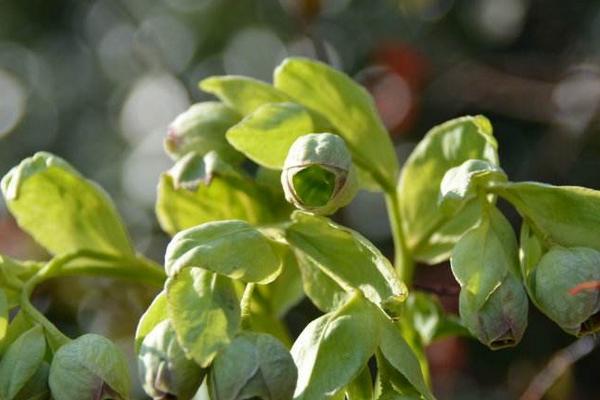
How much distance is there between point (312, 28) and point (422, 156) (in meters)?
1.05

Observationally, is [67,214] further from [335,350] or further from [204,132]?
[335,350]

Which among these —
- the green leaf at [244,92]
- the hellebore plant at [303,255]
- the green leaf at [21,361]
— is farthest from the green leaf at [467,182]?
the green leaf at [21,361]

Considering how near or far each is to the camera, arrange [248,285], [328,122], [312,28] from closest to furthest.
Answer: [248,285], [328,122], [312,28]

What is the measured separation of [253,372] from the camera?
3.14 feet

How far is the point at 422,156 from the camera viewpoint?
133cm

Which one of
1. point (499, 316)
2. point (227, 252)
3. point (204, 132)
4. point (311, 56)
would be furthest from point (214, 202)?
point (311, 56)

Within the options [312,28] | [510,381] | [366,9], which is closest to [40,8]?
[366,9]

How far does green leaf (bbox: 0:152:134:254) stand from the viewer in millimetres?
1301

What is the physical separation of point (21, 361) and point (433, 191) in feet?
1.62

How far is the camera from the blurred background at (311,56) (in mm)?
2461

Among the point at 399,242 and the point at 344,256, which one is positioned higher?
the point at 344,256

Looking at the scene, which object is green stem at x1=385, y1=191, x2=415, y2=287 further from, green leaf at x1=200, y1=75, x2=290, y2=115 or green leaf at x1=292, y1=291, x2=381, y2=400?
green leaf at x1=292, y1=291, x2=381, y2=400

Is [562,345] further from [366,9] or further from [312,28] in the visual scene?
[366,9]

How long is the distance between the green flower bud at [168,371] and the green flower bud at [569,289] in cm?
30
